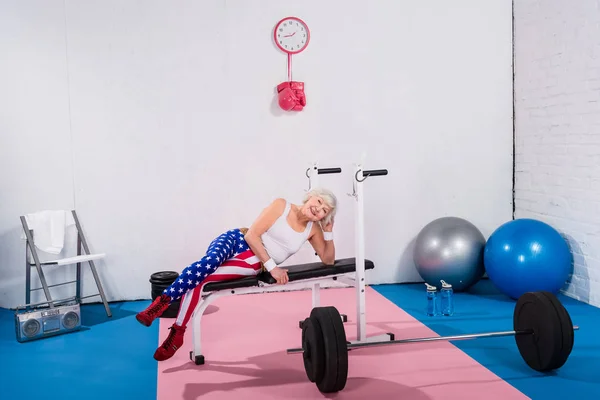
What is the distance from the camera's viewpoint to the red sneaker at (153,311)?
10.3 feet

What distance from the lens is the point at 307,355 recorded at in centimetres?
287

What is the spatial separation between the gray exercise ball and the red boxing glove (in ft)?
4.30

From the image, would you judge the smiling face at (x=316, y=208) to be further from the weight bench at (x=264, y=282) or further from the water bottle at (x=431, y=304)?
the water bottle at (x=431, y=304)

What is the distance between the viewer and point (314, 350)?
2758mm

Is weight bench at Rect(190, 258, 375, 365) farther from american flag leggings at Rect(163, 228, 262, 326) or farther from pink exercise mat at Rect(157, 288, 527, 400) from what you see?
pink exercise mat at Rect(157, 288, 527, 400)

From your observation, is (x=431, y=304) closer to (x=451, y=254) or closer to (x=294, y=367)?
(x=451, y=254)

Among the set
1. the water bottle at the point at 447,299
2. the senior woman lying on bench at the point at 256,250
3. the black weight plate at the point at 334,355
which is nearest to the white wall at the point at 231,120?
the water bottle at the point at 447,299

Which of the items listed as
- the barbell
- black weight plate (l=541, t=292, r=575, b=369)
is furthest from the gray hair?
black weight plate (l=541, t=292, r=575, b=369)

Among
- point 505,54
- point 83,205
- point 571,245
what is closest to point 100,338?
→ point 83,205

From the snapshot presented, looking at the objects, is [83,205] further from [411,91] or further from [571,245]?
[571,245]

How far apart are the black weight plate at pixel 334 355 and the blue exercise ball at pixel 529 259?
192cm

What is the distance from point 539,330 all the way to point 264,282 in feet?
4.44

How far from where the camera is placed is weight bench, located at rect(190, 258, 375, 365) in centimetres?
331

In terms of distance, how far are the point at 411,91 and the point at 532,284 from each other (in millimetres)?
1696
